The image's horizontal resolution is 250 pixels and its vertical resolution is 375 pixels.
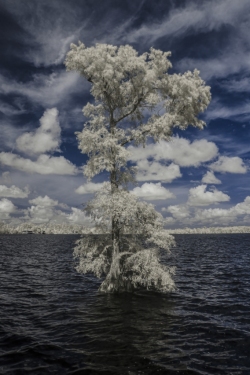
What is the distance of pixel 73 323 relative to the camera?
49.3ft

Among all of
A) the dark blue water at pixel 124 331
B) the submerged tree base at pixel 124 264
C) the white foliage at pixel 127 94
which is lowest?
the dark blue water at pixel 124 331

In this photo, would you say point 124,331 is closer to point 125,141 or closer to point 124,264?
point 124,264

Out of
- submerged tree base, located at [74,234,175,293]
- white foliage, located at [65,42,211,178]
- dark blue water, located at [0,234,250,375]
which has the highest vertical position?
white foliage, located at [65,42,211,178]

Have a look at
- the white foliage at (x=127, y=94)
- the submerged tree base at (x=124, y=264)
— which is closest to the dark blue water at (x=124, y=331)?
the submerged tree base at (x=124, y=264)

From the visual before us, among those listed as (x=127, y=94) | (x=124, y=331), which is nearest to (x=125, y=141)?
(x=127, y=94)

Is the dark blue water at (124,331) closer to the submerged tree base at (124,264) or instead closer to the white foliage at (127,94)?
A: the submerged tree base at (124,264)

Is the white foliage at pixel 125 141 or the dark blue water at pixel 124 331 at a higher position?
the white foliage at pixel 125 141

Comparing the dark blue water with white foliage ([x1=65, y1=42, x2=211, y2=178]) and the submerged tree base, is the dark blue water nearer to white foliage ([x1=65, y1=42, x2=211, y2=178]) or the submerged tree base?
the submerged tree base

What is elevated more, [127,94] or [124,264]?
[127,94]

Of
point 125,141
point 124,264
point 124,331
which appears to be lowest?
point 124,331

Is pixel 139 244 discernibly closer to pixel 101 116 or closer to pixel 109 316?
pixel 109 316

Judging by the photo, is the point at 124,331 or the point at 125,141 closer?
Answer: the point at 124,331

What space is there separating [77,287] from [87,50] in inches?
777

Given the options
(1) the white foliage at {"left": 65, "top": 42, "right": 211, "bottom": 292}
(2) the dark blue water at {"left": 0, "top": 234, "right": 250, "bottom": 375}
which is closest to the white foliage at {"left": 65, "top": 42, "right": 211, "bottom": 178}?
(1) the white foliage at {"left": 65, "top": 42, "right": 211, "bottom": 292}
